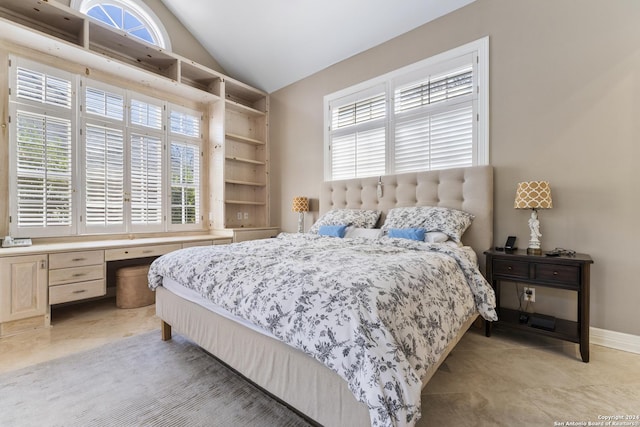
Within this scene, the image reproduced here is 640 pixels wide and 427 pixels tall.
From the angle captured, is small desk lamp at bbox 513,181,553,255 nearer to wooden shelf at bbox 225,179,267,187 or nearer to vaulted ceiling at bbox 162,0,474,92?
vaulted ceiling at bbox 162,0,474,92

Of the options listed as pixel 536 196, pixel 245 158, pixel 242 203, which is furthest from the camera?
pixel 245 158

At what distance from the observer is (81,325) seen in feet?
8.66

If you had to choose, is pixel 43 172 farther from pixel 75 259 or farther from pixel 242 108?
pixel 242 108

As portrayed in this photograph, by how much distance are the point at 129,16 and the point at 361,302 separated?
15.6ft

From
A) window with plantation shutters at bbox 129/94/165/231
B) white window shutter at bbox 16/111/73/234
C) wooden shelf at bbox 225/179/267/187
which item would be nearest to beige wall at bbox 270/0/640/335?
wooden shelf at bbox 225/179/267/187

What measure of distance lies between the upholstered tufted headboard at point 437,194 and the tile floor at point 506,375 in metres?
0.83

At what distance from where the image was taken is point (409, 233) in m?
2.54

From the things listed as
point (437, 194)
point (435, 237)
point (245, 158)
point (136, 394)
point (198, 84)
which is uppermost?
point (198, 84)

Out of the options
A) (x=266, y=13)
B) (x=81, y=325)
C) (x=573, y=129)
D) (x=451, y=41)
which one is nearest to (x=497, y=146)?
(x=573, y=129)

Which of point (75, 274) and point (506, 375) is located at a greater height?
point (75, 274)

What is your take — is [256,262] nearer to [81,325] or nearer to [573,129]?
[81,325]

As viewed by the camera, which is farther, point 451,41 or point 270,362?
point 451,41

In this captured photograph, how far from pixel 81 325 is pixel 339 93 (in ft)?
12.8

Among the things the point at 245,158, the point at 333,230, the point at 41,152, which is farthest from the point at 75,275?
the point at 245,158
